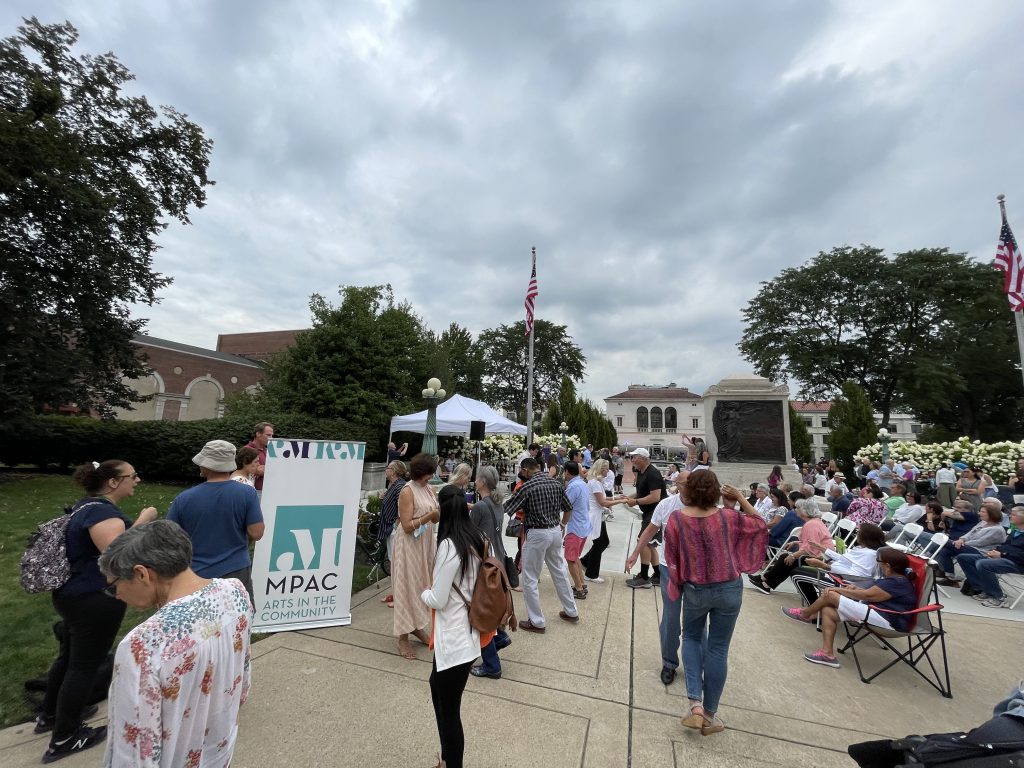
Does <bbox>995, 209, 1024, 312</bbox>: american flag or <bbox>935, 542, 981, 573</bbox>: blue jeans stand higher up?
<bbox>995, 209, 1024, 312</bbox>: american flag

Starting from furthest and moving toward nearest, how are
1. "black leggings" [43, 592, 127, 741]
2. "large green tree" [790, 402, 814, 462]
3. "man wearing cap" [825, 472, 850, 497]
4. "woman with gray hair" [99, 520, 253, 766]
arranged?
"large green tree" [790, 402, 814, 462]
"man wearing cap" [825, 472, 850, 497]
"black leggings" [43, 592, 127, 741]
"woman with gray hair" [99, 520, 253, 766]

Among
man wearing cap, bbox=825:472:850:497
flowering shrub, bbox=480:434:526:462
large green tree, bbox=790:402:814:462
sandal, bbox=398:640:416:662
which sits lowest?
sandal, bbox=398:640:416:662

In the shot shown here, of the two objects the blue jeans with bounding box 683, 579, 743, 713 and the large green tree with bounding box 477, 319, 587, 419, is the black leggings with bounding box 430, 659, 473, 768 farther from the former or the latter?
the large green tree with bounding box 477, 319, 587, 419

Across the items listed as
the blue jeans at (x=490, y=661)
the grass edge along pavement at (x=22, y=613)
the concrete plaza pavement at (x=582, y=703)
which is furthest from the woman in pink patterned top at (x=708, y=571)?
the grass edge along pavement at (x=22, y=613)

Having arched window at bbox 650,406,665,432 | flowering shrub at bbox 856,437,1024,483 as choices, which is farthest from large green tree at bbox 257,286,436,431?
arched window at bbox 650,406,665,432

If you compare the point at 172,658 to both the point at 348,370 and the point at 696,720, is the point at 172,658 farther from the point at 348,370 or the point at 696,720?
the point at 348,370

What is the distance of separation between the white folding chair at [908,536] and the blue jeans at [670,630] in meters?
4.83

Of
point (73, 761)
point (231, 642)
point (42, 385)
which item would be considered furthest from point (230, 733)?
point (42, 385)

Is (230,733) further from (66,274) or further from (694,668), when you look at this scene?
(66,274)

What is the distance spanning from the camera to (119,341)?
1675 centimetres

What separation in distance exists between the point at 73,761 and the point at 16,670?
1.77m

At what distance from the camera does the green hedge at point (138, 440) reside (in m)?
14.7

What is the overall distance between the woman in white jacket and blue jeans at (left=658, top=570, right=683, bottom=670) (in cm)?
199

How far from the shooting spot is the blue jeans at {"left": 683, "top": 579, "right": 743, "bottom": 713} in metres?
3.05
